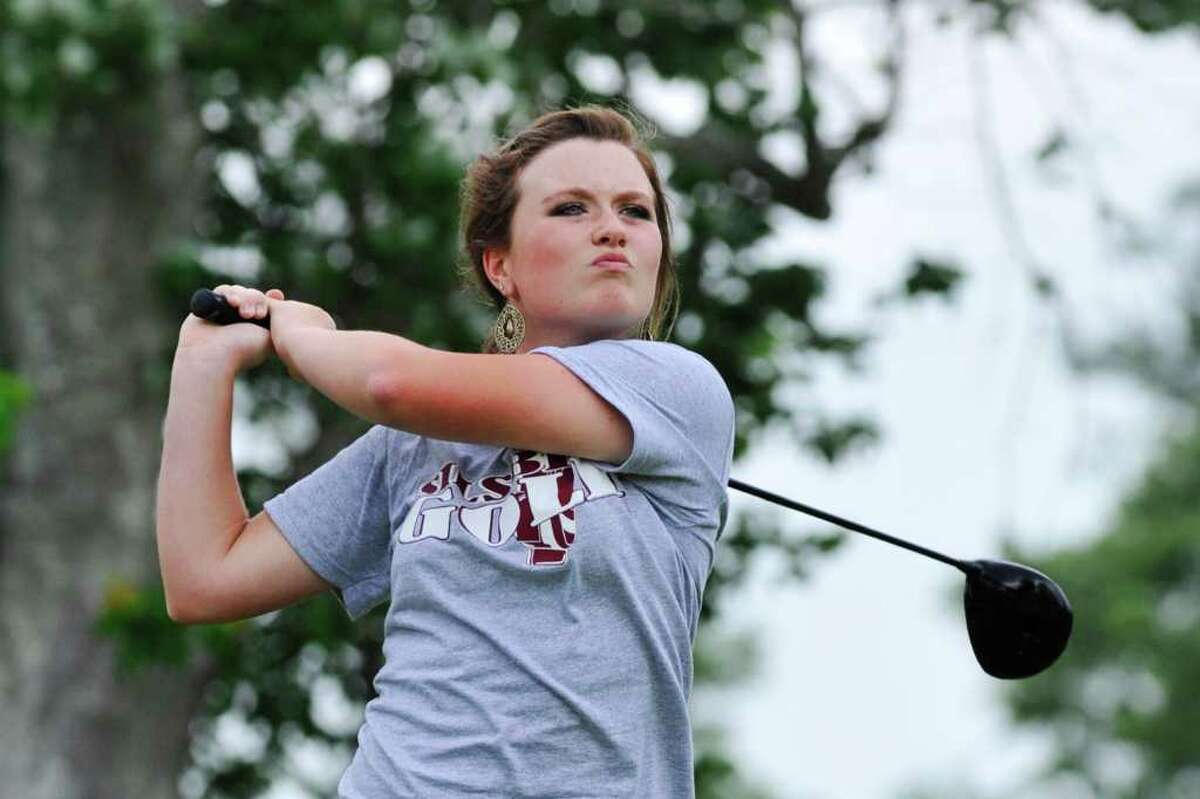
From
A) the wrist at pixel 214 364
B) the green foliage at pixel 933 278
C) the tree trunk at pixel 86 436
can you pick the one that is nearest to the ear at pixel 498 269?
the wrist at pixel 214 364

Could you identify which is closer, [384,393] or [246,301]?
[384,393]

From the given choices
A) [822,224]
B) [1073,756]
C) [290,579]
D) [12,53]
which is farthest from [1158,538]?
[290,579]

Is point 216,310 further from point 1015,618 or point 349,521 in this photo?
point 1015,618

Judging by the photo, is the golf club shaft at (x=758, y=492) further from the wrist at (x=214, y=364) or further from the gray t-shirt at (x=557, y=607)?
the gray t-shirt at (x=557, y=607)

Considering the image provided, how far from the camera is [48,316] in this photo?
866 cm

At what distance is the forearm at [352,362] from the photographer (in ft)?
8.20

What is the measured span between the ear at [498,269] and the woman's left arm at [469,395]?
306 mm

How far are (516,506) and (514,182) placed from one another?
56 centimetres

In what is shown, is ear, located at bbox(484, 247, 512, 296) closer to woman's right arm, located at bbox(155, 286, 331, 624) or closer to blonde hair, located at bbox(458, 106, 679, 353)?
blonde hair, located at bbox(458, 106, 679, 353)

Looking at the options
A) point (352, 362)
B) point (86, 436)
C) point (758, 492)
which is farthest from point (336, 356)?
point (86, 436)

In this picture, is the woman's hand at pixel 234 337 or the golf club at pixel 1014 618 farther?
the golf club at pixel 1014 618

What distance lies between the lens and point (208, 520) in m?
2.80

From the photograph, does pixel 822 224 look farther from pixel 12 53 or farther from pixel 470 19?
pixel 12 53

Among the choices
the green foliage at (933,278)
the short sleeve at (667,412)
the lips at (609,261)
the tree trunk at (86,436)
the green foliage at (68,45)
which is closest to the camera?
the short sleeve at (667,412)
